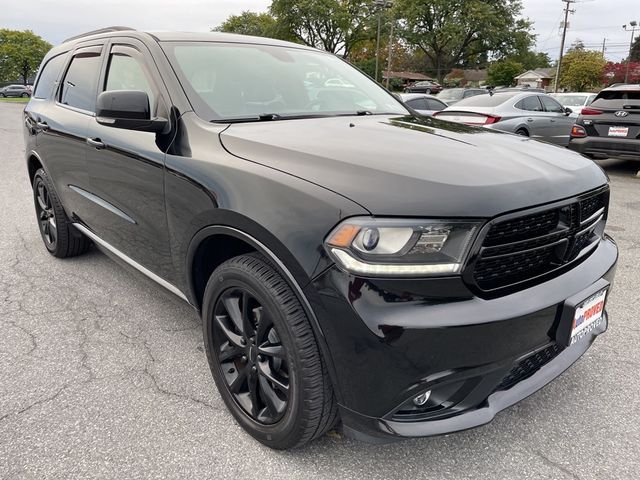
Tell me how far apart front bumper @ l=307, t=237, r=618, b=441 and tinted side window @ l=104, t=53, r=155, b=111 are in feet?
5.51

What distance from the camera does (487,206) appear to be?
65.7 inches

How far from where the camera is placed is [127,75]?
2.94 m

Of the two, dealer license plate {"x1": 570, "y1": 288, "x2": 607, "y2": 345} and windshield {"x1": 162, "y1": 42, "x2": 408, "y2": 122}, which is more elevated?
windshield {"x1": 162, "y1": 42, "x2": 408, "y2": 122}

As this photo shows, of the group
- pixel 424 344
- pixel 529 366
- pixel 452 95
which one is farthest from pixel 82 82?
pixel 452 95

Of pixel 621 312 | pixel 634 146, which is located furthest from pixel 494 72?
pixel 621 312

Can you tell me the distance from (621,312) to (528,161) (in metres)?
2.03

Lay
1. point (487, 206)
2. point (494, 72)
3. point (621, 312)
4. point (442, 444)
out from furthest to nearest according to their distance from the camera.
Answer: point (494, 72), point (621, 312), point (442, 444), point (487, 206)

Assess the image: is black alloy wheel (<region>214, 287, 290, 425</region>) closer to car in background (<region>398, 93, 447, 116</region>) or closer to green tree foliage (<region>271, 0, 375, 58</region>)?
car in background (<region>398, 93, 447, 116</region>)

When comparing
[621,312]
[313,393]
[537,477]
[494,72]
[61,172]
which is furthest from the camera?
[494,72]

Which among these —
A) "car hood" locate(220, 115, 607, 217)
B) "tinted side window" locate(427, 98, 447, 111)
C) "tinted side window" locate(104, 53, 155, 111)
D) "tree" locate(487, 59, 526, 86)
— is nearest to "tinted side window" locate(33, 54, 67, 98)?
"tinted side window" locate(104, 53, 155, 111)

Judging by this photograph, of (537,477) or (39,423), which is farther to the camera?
(39,423)

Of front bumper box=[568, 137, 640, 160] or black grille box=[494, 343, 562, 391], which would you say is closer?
black grille box=[494, 343, 562, 391]

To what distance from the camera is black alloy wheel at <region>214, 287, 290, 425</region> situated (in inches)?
79.0

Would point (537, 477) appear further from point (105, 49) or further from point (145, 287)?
point (105, 49)
